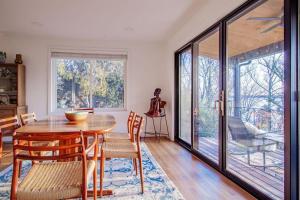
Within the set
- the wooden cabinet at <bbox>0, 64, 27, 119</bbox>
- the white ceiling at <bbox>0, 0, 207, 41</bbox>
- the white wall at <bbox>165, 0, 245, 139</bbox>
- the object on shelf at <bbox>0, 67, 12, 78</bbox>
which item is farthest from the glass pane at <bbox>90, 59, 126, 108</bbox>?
the object on shelf at <bbox>0, 67, 12, 78</bbox>

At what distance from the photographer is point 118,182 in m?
2.58

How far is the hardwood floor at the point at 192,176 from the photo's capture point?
90.2 inches

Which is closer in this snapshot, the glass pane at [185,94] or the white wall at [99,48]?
the glass pane at [185,94]

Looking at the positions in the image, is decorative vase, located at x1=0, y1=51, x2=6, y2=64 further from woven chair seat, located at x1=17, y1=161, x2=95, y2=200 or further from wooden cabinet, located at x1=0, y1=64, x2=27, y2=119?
woven chair seat, located at x1=17, y1=161, x2=95, y2=200

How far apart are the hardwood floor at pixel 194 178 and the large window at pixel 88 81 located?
76.9 inches

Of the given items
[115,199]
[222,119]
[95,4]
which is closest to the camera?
[115,199]

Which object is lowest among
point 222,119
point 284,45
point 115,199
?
point 115,199

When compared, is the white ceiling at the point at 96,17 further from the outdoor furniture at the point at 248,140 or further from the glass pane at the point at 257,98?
the outdoor furniture at the point at 248,140

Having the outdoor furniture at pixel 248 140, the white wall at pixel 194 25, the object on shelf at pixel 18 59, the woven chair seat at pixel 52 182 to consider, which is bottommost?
the woven chair seat at pixel 52 182

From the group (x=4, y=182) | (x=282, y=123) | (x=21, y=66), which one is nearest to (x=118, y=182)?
(x=4, y=182)

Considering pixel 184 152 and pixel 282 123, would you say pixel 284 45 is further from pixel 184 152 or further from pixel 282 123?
pixel 184 152

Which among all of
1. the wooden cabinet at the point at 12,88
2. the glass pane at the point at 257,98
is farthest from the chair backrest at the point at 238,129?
the wooden cabinet at the point at 12,88

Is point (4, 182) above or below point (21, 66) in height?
below

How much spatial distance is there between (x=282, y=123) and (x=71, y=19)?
351cm
